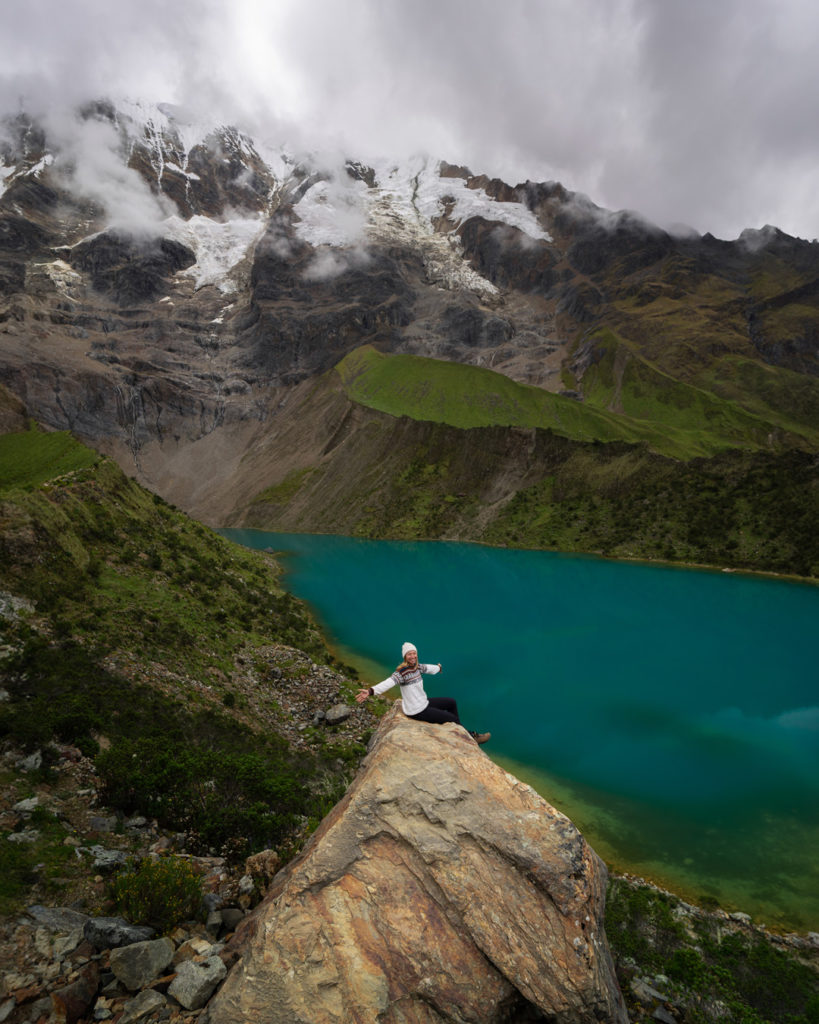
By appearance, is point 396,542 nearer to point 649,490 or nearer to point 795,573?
point 649,490

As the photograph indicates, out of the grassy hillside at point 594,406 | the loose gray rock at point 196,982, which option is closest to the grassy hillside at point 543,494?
the grassy hillside at point 594,406

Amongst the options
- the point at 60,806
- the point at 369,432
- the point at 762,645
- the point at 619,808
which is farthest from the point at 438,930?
the point at 369,432

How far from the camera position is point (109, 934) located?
23.3ft

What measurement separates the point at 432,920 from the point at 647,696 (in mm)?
29913

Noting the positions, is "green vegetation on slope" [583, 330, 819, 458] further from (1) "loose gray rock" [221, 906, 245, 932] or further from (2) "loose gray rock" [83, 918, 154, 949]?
(2) "loose gray rock" [83, 918, 154, 949]

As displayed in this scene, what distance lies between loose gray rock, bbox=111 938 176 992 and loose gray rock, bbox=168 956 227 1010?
38cm

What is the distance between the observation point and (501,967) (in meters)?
6.20

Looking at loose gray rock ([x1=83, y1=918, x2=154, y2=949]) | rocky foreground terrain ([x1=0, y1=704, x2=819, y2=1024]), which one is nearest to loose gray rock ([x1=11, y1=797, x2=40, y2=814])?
rocky foreground terrain ([x1=0, y1=704, x2=819, y2=1024])

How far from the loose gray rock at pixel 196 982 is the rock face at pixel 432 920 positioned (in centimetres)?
43

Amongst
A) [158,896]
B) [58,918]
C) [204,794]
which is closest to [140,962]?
[158,896]

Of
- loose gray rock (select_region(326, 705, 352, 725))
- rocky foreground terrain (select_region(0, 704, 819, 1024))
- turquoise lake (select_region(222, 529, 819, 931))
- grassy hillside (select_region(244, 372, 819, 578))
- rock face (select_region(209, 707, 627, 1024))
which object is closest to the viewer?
rock face (select_region(209, 707, 627, 1024))

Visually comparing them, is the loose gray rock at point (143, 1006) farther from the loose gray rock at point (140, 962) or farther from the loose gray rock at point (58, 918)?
the loose gray rock at point (58, 918)

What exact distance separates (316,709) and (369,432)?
126 m

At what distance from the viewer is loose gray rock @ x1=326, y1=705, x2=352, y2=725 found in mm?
22969
